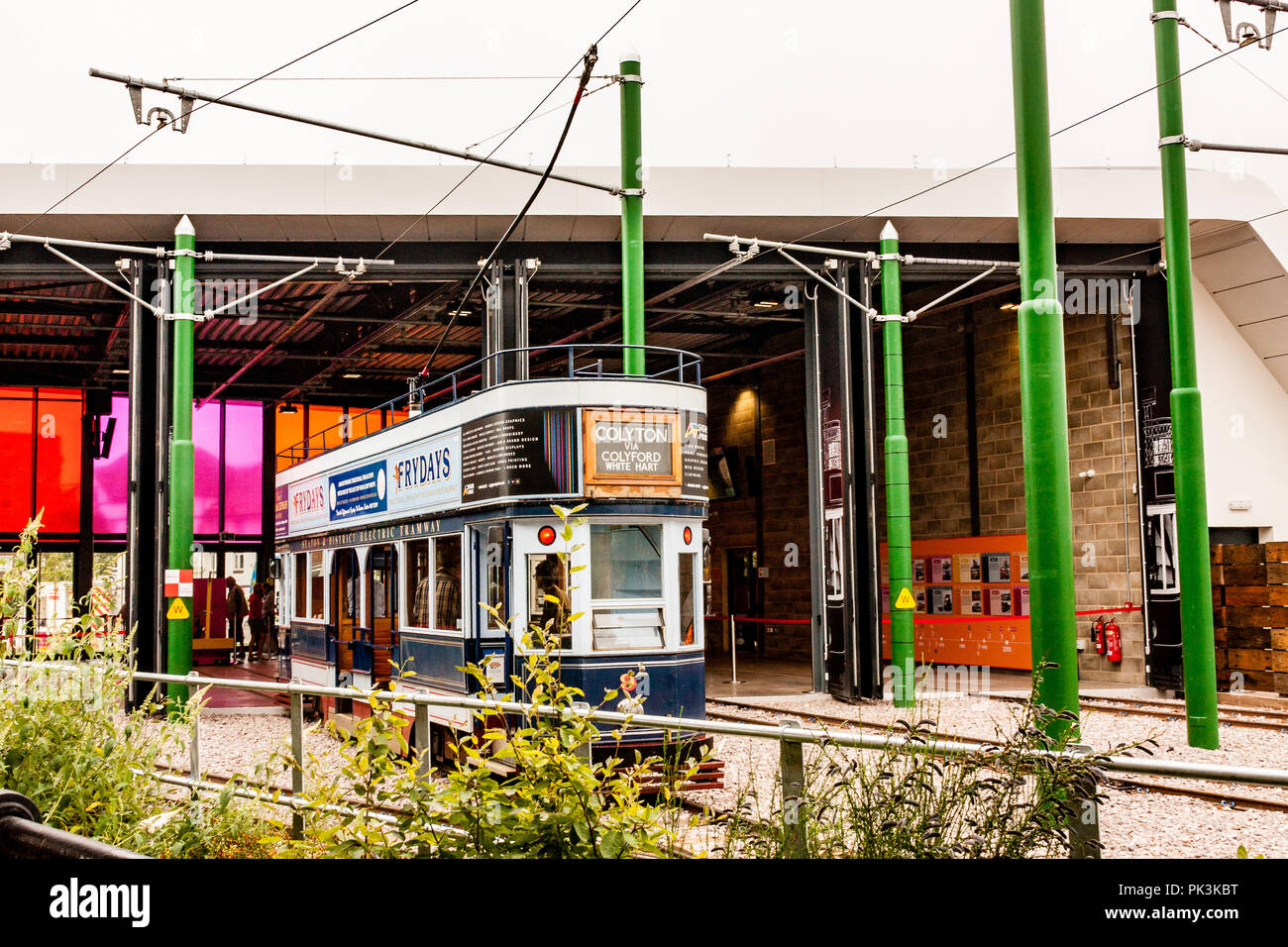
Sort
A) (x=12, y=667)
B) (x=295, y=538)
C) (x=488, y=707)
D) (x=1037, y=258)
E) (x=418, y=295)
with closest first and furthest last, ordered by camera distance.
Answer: (x=488, y=707), (x=12, y=667), (x=1037, y=258), (x=295, y=538), (x=418, y=295)

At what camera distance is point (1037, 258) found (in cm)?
776

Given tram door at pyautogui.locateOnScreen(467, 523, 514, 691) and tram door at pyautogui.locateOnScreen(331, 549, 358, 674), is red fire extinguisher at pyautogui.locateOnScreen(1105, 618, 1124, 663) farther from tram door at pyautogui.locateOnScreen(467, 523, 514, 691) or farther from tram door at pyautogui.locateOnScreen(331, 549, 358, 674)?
tram door at pyautogui.locateOnScreen(467, 523, 514, 691)

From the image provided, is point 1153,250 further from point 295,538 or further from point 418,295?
point 295,538

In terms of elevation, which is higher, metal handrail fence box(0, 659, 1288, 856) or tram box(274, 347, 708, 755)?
tram box(274, 347, 708, 755)

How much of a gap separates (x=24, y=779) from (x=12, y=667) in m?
0.92

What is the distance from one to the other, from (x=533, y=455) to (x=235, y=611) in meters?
23.2

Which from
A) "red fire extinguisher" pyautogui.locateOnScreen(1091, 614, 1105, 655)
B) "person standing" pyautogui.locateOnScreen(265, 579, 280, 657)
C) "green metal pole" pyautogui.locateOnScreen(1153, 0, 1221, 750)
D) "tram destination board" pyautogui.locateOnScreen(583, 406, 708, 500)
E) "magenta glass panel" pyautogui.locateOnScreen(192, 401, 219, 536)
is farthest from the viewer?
"magenta glass panel" pyautogui.locateOnScreen(192, 401, 219, 536)

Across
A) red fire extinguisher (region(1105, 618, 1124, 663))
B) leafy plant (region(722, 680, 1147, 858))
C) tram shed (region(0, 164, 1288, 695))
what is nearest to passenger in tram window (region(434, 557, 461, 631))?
tram shed (region(0, 164, 1288, 695))

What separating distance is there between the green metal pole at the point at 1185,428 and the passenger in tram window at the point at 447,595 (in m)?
7.63

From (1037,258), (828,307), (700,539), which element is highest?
(828,307)

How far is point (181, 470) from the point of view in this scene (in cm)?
1839

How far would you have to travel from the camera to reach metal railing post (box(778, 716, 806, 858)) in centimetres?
449

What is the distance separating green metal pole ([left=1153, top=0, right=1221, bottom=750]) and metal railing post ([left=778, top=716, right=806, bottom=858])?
9.59 m
